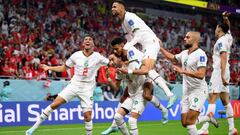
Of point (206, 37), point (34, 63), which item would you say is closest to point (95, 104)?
point (34, 63)

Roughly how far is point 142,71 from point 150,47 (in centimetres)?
128

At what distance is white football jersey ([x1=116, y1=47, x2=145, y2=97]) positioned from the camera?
1030 centimetres

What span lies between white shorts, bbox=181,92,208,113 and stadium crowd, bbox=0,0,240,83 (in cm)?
1023

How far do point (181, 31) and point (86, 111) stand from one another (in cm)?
2569

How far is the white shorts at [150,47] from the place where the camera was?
1060cm

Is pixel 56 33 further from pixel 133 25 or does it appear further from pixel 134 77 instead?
pixel 134 77

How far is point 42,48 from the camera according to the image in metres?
23.0

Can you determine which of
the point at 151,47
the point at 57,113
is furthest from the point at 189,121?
the point at 57,113

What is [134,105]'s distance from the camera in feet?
34.3

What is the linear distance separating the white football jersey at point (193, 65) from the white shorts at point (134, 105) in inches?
38.8

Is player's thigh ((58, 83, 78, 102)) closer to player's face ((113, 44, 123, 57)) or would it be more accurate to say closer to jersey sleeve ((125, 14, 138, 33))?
player's face ((113, 44, 123, 57))

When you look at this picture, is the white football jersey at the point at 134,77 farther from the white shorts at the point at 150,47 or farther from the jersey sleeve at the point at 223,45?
the jersey sleeve at the point at 223,45

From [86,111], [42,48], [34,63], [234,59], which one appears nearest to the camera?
[86,111]

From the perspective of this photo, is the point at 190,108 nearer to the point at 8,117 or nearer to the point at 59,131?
the point at 59,131
